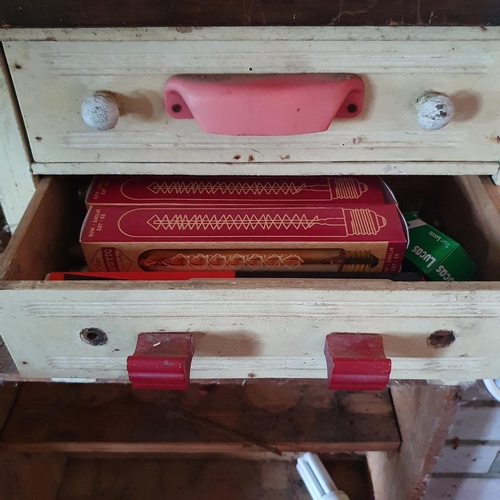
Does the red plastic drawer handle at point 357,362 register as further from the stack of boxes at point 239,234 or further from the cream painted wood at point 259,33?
the cream painted wood at point 259,33

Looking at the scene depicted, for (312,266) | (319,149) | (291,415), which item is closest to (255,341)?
(312,266)

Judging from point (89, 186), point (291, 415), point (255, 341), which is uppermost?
point (89, 186)

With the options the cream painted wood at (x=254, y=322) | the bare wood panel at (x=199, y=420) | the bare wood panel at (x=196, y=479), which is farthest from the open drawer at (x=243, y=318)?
the bare wood panel at (x=196, y=479)

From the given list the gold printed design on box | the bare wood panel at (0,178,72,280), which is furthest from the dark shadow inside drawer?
the gold printed design on box

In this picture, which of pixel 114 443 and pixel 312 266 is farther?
pixel 114 443

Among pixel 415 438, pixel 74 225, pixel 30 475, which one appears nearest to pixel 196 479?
pixel 30 475

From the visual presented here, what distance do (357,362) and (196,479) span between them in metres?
0.74

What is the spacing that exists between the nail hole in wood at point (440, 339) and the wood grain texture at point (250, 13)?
294mm

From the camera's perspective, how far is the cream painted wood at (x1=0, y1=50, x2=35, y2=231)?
51cm

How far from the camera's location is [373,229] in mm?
568

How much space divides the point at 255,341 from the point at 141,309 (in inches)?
4.7

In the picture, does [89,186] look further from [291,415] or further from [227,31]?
[291,415]

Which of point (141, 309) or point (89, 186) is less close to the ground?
point (89, 186)

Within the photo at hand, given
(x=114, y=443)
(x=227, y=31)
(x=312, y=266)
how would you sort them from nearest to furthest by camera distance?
(x=227, y=31) → (x=312, y=266) → (x=114, y=443)
